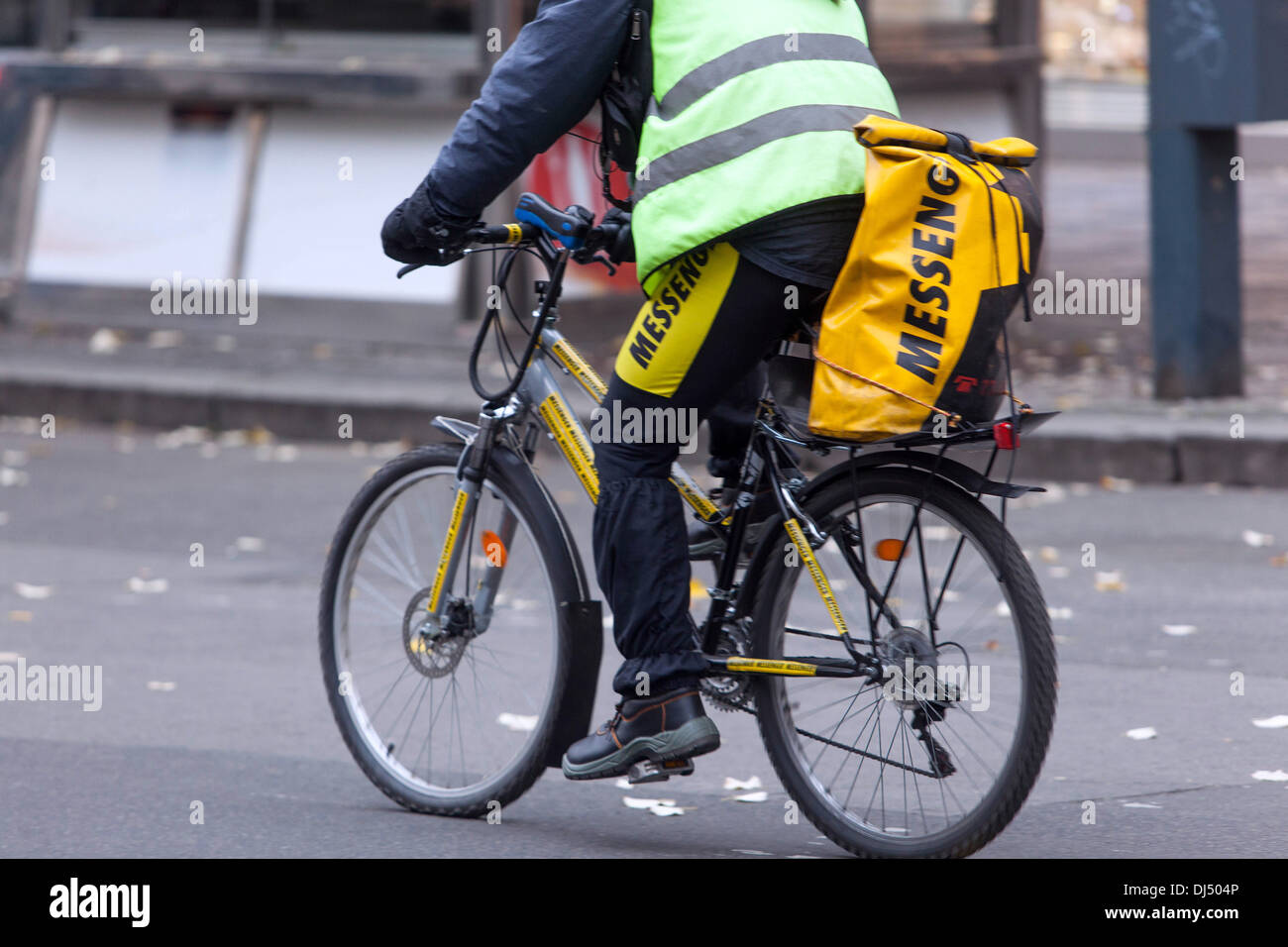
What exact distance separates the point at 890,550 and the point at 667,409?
502mm

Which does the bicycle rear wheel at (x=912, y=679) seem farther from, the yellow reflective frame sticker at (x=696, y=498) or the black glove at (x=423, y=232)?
the black glove at (x=423, y=232)

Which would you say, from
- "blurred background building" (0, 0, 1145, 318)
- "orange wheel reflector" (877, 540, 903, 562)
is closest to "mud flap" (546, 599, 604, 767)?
"orange wheel reflector" (877, 540, 903, 562)

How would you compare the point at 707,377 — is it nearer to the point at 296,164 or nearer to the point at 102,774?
the point at 102,774

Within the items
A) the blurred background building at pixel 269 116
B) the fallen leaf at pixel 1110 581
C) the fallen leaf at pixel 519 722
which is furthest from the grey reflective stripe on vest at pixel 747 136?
the blurred background building at pixel 269 116

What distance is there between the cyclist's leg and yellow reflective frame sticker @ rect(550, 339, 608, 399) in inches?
8.6

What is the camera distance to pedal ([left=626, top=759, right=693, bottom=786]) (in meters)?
3.83

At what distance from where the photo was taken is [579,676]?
13.3ft

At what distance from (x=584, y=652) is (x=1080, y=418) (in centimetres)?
475

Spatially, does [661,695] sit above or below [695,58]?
below

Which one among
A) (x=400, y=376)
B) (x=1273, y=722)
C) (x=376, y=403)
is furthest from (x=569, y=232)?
(x=400, y=376)

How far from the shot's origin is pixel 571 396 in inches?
162

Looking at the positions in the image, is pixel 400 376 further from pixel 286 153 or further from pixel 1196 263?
pixel 1196 263
